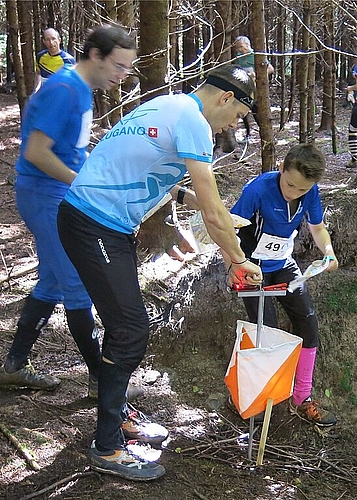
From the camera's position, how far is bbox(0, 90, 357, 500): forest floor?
281 centimetres

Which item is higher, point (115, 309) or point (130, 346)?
point (115, 309)

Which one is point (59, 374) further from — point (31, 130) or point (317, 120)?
point (317, 120)

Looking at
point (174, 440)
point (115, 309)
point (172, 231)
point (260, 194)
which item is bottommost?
point (174, 440)

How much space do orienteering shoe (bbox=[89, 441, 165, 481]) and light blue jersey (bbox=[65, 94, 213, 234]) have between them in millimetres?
1050

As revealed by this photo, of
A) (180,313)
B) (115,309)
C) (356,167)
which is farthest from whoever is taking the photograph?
→ (356,167)

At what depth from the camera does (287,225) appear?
3385 mm

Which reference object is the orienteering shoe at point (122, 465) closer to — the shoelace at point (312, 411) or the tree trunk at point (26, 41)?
the shoelace at point (312, 411)

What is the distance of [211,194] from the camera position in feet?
7.83

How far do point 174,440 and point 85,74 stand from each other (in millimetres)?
1977

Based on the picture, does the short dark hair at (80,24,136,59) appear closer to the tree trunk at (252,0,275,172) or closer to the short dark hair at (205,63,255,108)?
the short dark hair at (205,63,255,108)

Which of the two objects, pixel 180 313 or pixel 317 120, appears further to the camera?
pixel 317 120

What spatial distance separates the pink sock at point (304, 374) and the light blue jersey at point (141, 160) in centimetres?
156

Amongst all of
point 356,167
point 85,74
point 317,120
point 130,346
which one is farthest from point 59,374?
point 317,120

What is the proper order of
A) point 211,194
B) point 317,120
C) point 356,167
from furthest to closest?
point 317,120 < point 356,167 < point 211,194
